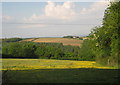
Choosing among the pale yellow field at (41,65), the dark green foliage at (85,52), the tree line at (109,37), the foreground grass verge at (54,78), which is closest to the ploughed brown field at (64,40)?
the dark green foliage at (85,52)

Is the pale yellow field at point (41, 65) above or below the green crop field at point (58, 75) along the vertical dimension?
below

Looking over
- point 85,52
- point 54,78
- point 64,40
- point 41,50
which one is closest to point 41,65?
point 54,78

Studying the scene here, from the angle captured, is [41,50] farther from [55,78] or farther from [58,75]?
[55,78]

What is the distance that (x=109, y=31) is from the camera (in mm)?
19750

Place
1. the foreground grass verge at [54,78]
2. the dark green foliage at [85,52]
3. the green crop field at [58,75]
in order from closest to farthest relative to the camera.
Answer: the foreground grass verge at [54,78]
the green crop field at [58,75]
the dark green foliage at [85,52]

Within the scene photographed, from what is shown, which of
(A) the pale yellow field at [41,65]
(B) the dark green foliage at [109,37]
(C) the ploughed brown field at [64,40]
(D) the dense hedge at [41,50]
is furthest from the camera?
(C) the ploughed brown field at [64,40]

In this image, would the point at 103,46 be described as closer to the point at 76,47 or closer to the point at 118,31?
the point at 118,31

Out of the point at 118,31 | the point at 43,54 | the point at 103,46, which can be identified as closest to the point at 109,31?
the point at 118,31

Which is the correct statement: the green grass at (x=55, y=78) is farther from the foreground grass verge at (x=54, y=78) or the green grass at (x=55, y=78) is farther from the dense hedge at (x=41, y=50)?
the dense hedge at (x=41, y=50)

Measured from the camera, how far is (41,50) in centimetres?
5406

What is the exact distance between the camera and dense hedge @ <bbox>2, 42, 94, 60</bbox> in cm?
5091

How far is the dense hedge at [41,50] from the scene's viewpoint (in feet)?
167

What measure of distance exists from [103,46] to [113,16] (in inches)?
156

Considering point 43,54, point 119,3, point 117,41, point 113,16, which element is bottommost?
point 43,54
